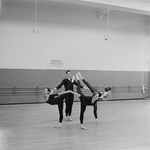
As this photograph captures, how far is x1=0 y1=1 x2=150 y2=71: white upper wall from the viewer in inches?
328

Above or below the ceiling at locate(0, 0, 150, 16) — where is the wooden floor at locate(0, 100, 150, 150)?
below

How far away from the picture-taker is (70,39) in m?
9.20

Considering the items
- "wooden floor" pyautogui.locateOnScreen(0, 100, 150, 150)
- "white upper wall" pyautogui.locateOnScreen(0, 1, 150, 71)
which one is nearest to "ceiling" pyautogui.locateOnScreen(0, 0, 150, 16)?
"white upper wall" pyautogui.locateOnScreen(0, 1, 150, 71)

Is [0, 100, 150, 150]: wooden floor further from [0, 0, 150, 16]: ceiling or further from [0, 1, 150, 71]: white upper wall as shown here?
[0, 0, 150, 16]: ceiling

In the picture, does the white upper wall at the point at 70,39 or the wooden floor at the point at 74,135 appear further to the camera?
the white upper wall at the point at 70,39

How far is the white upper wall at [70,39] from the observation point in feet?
27.3

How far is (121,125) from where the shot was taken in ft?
15.7

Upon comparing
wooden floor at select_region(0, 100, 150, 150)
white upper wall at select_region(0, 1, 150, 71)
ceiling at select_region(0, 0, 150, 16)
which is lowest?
wooden floor at select_region(0, 100, 150, 150)

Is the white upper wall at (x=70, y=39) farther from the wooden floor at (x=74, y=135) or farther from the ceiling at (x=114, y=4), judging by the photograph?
the wooden floor at (x=74, y=135)

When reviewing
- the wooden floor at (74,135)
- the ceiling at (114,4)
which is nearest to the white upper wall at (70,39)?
the ceiling at (114,4)

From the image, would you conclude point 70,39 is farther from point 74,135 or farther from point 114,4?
point 74,135

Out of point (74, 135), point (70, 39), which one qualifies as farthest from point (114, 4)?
point (74, 135)

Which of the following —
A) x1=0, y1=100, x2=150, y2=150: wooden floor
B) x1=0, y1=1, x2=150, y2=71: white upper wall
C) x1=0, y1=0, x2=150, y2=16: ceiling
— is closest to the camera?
x1=0, y1=100, x2=150, y2=150: wooden floor

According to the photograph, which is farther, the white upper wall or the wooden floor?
the white upper wall
